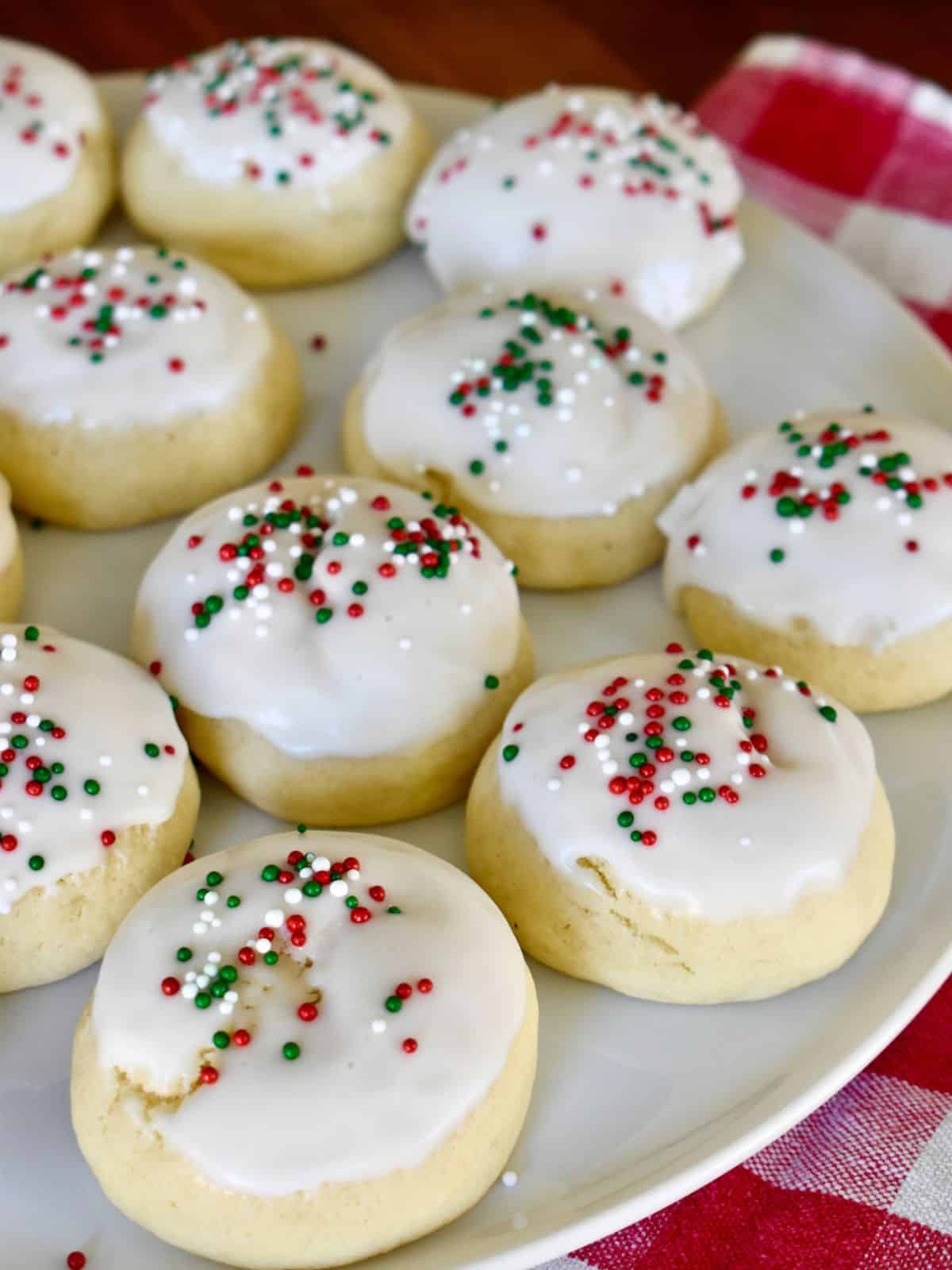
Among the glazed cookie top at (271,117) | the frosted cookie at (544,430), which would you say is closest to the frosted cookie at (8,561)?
the frosted cookie at (544,430)

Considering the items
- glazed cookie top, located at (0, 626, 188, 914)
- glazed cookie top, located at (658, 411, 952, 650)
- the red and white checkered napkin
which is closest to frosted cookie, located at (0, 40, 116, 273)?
glazed cookie top, located at (0, 626, 188, 914)

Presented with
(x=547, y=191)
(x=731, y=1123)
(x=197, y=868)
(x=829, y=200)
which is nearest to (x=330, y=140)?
(x=547, y=191)

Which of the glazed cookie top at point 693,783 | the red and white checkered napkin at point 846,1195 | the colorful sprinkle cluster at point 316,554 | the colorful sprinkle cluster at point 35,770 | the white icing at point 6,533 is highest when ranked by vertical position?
the glazed cookie top at point 693,783

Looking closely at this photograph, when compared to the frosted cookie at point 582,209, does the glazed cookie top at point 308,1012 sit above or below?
below

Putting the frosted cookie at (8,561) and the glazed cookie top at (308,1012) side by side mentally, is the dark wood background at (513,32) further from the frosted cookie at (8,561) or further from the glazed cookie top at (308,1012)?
the glazed cookie top at (308,1012)

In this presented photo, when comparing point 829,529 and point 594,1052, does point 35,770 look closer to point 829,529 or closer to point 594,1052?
point 594,1052

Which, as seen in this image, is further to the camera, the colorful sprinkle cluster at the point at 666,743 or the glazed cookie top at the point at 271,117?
the glazed cookie top at the point at 271,117
